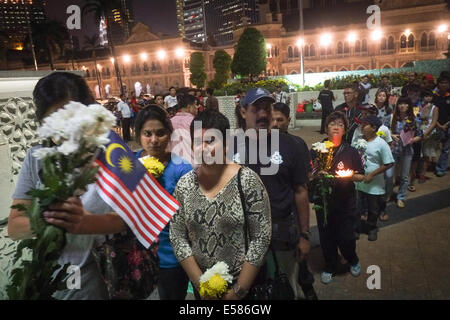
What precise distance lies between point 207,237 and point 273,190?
97 cm

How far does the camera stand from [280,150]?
2.95m

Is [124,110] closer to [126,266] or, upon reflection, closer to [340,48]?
[126,266]

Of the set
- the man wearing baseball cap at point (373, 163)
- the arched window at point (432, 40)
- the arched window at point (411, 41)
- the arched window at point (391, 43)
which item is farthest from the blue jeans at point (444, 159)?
the arched window at point (391, 43)

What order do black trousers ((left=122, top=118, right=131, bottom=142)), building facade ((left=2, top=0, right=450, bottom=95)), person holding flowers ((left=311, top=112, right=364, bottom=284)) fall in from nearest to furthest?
person holding flowers ((left=311, top=112, right=364, bottom=284)) → black trousers ((left=122, top=118, right=131, bottom=142)) → building facade ((left=2, top=0, right=450, bottom=95))

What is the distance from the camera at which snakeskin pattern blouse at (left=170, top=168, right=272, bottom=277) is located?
84.0 inches

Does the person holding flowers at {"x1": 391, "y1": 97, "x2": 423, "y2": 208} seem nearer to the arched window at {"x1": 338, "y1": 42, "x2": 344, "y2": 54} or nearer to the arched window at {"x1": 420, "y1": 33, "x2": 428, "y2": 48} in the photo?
the arched window at {"x1": 420, "y1": 33, "x2": 428, "y2": 48}

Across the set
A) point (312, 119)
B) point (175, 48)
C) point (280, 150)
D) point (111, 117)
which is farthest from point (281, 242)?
point (175, 48)

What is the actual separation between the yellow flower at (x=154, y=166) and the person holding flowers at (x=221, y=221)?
15.6 inches

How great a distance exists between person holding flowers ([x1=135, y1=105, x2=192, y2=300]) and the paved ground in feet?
6.32

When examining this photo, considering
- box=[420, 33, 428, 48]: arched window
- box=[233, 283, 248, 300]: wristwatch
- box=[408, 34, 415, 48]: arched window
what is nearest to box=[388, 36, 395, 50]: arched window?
box=[408, 34, 415, 48]: arched window

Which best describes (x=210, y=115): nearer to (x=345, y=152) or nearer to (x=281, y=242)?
(x=281, y=242)

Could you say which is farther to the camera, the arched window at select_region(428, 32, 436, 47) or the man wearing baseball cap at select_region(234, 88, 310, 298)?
the arched window at select_region(428, 32, 436, 47)

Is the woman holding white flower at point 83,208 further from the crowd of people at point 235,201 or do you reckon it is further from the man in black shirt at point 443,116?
the man in black shirt at point 443,116

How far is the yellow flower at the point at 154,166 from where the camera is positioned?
8.38 feet
